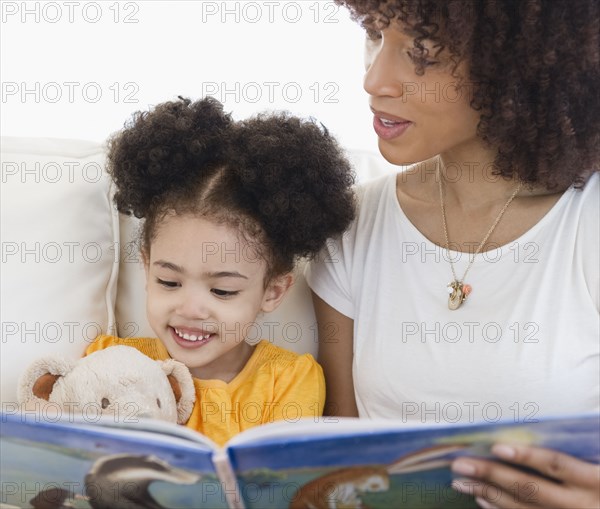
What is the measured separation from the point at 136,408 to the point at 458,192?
0.66 m

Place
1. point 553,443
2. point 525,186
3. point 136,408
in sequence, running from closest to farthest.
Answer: point 553,443 < point 136,408 < point 525,186

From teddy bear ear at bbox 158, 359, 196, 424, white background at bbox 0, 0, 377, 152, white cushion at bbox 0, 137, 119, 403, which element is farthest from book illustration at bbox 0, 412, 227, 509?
white background at bbox 0, 0, 377, 152

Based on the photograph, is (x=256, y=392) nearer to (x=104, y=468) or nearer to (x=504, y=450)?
(x=104, y=468)

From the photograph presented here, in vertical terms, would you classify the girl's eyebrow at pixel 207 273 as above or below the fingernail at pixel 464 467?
above

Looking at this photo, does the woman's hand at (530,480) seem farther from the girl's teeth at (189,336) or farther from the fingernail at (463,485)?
the girl's teeth at (189,336)

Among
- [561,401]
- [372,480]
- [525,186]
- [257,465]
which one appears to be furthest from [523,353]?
[257,465]

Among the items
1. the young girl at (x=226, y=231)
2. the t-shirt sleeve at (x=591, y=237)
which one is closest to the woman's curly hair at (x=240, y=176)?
the young girl at (x=226, y=231)

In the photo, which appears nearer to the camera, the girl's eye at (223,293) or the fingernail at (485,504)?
the fingernail at (485,504)

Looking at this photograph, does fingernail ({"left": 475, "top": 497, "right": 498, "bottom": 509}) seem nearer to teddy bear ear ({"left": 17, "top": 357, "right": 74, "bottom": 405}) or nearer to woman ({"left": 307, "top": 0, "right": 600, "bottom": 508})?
woman ({"left": 307, "top": 0, "right": 600, "bottom": 508})

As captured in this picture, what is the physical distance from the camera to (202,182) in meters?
1.41

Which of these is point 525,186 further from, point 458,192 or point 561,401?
point 561,401

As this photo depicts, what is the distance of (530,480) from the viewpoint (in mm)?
930

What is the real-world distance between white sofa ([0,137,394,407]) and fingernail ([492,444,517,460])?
2.26 feet

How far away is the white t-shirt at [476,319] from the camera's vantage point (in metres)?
1.22
